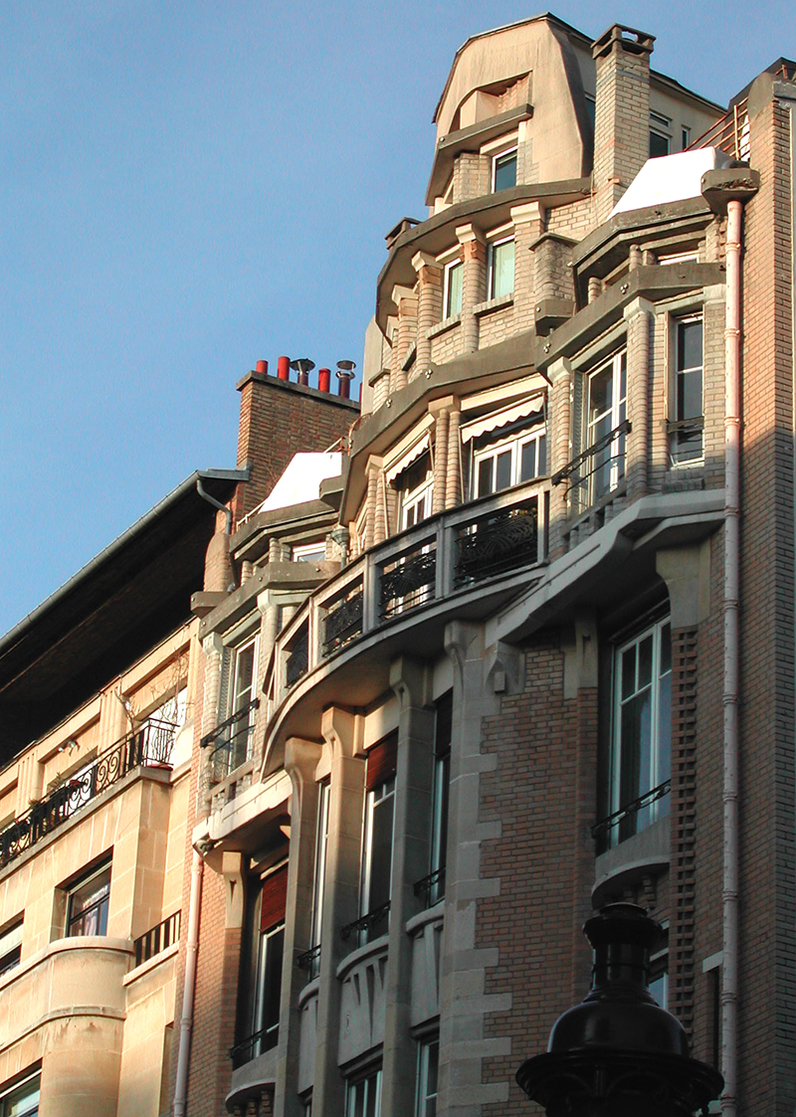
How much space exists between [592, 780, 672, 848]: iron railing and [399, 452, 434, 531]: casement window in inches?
229

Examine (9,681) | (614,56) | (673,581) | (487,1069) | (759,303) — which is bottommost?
(487,1069)

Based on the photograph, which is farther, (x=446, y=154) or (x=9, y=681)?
(x=9, y=681)

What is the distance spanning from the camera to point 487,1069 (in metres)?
20.3

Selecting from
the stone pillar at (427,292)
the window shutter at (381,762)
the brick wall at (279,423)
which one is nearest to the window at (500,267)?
the stone pillar at (427,292)

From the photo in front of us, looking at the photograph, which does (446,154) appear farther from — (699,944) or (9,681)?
(9,681)

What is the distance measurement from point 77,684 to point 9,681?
1.34 meters

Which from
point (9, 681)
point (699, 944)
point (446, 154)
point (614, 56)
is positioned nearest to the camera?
point (699, 944)

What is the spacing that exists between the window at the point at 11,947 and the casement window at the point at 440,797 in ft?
47.8

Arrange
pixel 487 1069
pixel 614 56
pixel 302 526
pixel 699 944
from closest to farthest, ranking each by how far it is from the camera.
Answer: pixel 699 944 < pixel 487 1069 < pixel 614 56 < pixel 302 526

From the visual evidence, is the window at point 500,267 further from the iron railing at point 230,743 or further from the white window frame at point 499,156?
the iron railing at point 230,743

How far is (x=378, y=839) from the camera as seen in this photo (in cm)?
2458

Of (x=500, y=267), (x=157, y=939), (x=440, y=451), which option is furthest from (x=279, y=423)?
(x=440, y=451)

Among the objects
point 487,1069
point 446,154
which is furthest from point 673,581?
point 446,154

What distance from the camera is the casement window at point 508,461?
24.4 metres
